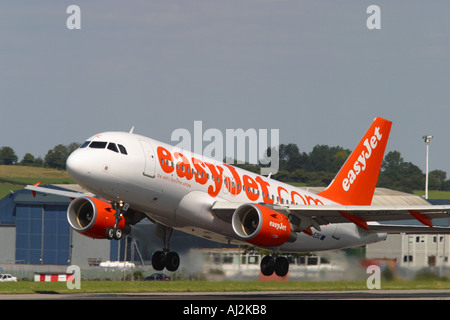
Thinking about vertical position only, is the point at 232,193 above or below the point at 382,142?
below

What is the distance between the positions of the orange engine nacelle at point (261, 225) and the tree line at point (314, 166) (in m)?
131

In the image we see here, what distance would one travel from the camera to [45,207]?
93438mm

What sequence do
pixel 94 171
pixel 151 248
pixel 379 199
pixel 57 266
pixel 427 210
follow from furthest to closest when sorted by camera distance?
pixel 379 199, pixel 57 266, pixel 151 248, pixel 427 210, pixel 94 171

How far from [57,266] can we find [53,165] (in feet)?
295

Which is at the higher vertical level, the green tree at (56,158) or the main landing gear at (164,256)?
the green tree at (56,158)

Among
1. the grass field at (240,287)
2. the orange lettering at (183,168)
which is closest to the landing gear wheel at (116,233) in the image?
the orange lettering at (183,168)

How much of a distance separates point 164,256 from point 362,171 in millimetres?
13074

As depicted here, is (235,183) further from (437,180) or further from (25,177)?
(437,180)

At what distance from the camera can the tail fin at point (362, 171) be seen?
1757 inches

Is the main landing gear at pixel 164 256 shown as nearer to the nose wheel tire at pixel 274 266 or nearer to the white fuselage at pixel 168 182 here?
the white fuselage at pixel 168 182

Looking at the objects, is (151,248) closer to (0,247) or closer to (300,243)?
(300,243)

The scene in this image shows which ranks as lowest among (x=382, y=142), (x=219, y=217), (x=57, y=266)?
(x=57, y=266)

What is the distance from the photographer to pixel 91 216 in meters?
36.4
